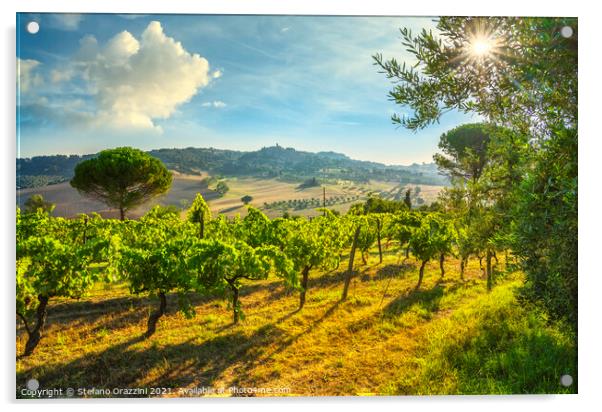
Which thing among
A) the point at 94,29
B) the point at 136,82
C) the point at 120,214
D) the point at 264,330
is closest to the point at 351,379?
the point at 264,330

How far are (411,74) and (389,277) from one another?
9.08 meters

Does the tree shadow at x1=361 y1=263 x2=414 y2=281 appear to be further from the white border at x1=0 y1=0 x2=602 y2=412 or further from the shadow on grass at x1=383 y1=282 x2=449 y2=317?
the white border at x1=0 y1=0 x2=602 y2=412

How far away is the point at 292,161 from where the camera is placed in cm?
764

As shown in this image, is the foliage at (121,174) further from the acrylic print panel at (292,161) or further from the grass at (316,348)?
the grass at (316,348)

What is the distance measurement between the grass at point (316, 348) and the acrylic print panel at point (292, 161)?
39 millimetres

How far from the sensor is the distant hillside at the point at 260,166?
16.4 feet

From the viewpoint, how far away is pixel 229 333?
6703 millimetres

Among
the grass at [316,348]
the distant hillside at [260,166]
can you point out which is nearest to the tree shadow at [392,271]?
the grass at [316,348]

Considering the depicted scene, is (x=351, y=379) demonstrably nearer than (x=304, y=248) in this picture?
Yes

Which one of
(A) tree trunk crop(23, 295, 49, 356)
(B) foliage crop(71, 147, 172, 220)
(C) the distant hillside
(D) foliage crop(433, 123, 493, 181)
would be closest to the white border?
(C) the distant hillside
